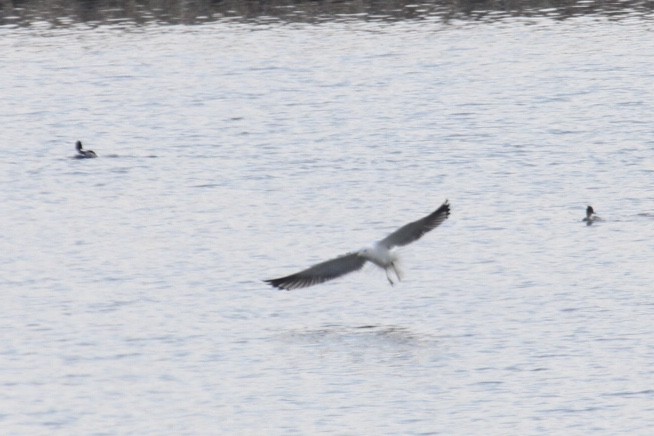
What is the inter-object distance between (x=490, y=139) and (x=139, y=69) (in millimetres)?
13955

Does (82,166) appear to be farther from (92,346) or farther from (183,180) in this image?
(92,346)

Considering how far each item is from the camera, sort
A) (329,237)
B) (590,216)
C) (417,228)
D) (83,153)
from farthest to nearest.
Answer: (83,153) < (590,216) < (329,237) < (417,228)

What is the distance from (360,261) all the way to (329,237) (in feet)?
16.1

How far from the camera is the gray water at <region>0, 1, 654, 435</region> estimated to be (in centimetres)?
1703

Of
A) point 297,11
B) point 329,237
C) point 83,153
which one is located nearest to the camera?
point 329,237

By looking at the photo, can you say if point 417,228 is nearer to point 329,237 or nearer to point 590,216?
point 329,237

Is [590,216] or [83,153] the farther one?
[83,153]

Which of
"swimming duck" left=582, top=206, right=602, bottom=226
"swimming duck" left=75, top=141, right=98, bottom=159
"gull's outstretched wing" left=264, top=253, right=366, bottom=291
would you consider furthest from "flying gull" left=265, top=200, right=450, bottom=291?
"swimming duck" left=75, top=141, right=98, bottom=159

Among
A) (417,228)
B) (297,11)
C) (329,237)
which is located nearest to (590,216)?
(329,237)

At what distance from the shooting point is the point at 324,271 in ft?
60.8

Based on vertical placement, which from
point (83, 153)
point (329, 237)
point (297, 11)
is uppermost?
point (329, 237)

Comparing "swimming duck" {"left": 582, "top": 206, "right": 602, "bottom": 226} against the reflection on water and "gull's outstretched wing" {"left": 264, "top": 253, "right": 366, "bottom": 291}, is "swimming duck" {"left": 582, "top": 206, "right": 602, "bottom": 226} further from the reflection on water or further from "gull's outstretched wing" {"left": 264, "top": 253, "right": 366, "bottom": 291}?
the reflection on water

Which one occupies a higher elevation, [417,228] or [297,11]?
[417,228]

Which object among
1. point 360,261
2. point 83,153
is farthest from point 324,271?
point 83,153
